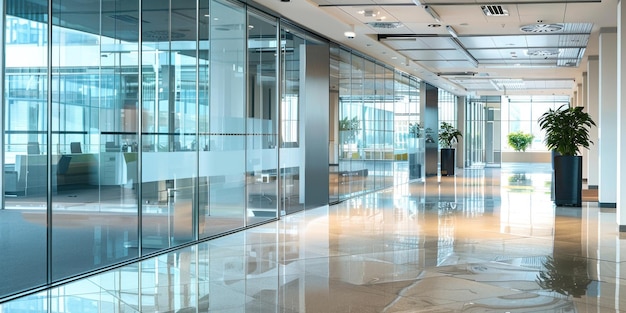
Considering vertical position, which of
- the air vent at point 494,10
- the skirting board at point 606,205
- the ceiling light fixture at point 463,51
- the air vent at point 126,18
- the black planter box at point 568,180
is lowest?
the skirting board at point 606,205

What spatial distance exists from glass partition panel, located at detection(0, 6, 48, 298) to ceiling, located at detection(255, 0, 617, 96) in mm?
5272

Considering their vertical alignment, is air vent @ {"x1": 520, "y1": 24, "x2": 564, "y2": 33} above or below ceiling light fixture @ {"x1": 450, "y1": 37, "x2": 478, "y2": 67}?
below

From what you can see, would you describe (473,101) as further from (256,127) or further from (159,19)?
(159,19)

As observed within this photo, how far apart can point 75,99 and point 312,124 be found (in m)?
8.26

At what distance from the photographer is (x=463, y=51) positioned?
61.3 ft

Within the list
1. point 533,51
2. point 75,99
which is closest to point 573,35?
point 533,51

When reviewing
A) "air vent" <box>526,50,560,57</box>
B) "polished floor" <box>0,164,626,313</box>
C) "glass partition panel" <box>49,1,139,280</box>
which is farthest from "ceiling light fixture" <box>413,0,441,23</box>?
"air vent" <box>526,50,560,57</box>

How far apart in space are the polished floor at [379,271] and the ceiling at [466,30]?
3.81 metres

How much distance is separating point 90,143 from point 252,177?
4447 millimetres

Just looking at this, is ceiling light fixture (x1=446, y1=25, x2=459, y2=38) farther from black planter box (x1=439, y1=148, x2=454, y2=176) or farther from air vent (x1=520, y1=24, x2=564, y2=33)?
black planter box (x1=439, y1=148, x2=454, y2=176)

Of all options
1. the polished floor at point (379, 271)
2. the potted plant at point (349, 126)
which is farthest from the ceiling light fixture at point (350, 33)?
the polished floor at point (379, 271)

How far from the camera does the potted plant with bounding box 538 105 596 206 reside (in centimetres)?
1636

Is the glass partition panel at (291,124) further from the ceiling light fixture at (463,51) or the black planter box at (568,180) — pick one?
the black planter box at (568,180)

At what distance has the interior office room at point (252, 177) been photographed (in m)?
7.03
